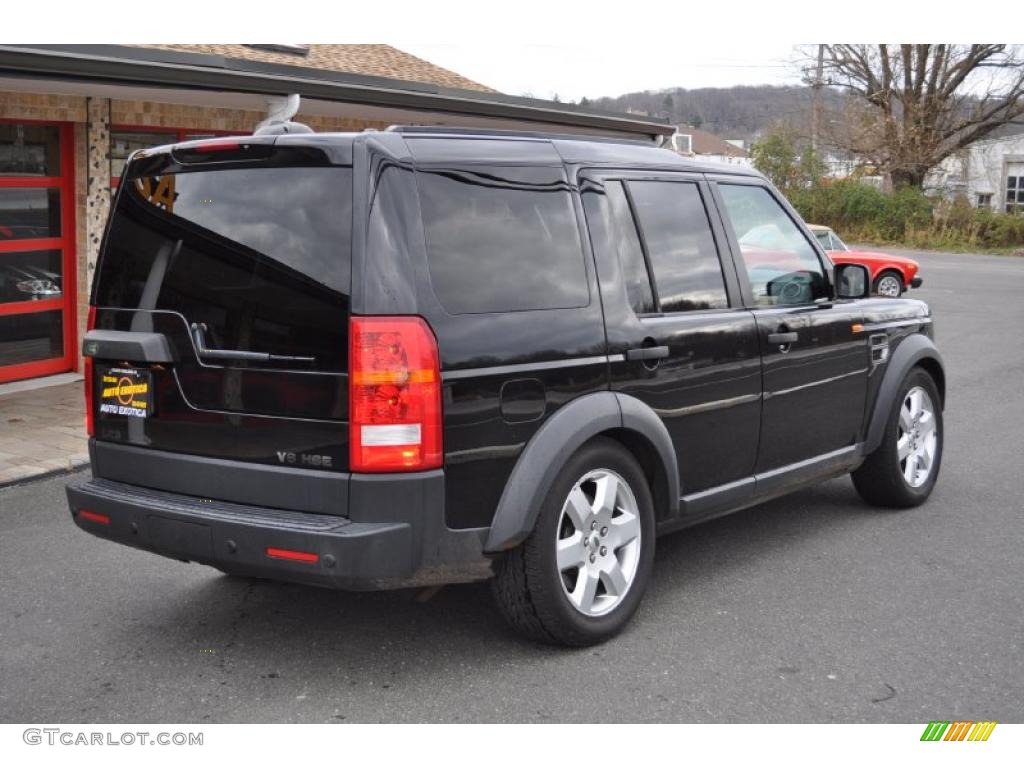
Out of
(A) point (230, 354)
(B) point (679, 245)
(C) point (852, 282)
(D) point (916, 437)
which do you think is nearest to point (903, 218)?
(D) point (916, 437)

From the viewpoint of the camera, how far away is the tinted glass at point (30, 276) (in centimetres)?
1120

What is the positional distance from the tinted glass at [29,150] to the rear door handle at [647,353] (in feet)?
27.2

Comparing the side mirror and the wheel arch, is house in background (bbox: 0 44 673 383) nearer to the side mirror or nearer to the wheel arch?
the side mirror

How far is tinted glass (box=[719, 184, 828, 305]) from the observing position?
5562mm

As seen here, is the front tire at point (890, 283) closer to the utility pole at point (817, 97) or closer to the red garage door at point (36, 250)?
the red garage door at point (36, 250)

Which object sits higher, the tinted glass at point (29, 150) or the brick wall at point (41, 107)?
the brick wall at point (41, 107)

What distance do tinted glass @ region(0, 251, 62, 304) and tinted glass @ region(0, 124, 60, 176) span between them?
0.78 meters

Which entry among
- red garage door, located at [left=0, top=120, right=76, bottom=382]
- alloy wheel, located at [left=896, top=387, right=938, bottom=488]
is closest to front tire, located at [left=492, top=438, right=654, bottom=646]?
alloy wheel, located at [left=896, top=387, right=938, bottom=488]

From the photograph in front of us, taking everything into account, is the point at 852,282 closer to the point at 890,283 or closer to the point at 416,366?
the point at 416,366

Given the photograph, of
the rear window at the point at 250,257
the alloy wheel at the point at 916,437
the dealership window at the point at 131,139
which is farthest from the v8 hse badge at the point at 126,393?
the dealership window at the point at 131,139

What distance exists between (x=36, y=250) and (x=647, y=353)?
8568mm

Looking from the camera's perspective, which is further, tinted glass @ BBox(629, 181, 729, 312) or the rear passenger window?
tinted glass @ BBox(629, 181, 729, 312)

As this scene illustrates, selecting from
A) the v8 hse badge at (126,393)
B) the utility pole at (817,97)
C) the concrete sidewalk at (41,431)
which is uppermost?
the utility pole at (817,97)

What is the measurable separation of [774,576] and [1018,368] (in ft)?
29.8
